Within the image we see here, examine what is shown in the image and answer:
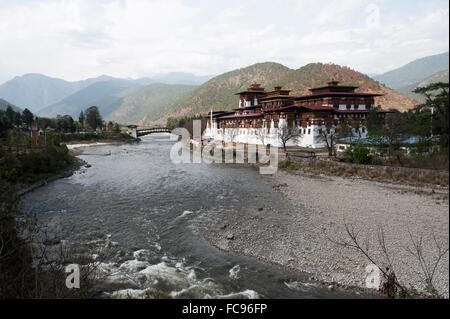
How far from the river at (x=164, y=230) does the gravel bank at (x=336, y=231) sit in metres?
0.82

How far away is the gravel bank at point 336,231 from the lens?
9.27 meters

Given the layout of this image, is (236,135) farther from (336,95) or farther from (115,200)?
(115,200)

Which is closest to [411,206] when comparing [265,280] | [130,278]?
[265,280]

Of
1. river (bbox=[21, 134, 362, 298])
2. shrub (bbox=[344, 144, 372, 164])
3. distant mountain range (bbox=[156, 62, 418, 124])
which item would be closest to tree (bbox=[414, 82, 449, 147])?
river (bbox=[21, 134, 362, 298])

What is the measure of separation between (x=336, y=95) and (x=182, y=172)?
3160cm

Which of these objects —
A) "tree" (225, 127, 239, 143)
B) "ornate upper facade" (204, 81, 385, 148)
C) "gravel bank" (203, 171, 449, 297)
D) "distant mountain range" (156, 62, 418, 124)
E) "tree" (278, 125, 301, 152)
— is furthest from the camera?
"distant mountain range" (156, 62, 418, 124)

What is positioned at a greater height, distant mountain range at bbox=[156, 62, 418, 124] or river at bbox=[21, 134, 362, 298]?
distant mountain range at bbox=[156, 62, 418, 124]

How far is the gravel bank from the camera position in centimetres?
927

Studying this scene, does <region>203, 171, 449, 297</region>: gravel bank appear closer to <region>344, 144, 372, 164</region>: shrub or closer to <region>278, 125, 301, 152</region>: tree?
<region>344, 144, 372, 164</region>: shrub

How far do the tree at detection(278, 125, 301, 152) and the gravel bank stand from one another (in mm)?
24919

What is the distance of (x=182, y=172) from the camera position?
110ft

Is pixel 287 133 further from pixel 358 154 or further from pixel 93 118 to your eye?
pixel 93 118

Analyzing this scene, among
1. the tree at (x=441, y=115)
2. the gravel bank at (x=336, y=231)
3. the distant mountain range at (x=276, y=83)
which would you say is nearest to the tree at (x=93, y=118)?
the distant mountain range at (x=276, y=83)

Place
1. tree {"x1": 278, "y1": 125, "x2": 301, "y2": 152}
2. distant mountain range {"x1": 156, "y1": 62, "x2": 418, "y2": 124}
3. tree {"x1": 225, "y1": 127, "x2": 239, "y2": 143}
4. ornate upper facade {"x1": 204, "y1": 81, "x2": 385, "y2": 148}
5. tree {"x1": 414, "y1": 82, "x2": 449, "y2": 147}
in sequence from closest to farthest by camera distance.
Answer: tree {"x1": 414, "y1": 82, "x2": 449, "y2": 147} → ornate upper facade {"x1": 204, "y1": 81, "x2": 385, "y2": 148} → tree {"x1": 278, "y1": 125, "x2": 301, "y2": 152} → tree {"x1": 225, "y1": 127, "x2": 239, "y2": 143} → distant mountain range {"x1": 156, "y1": 62, "x2": 418, "y2": 124}
